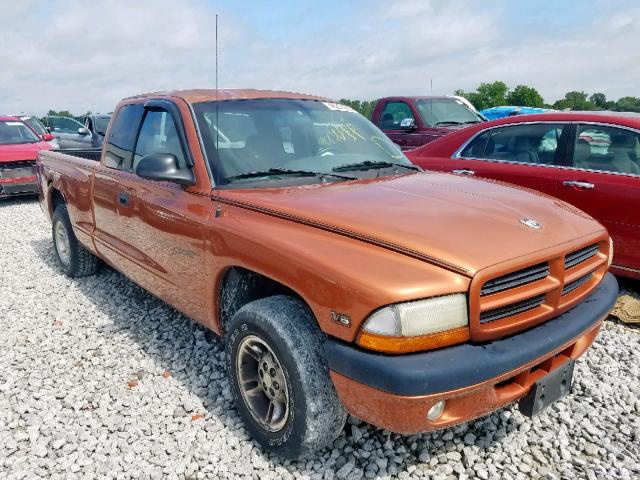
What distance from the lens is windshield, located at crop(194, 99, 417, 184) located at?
3031mm

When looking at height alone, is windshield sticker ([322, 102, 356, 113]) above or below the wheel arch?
above

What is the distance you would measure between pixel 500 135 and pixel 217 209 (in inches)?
136

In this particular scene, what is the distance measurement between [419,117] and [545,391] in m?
7.65

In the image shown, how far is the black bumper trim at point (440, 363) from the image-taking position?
6.31ft

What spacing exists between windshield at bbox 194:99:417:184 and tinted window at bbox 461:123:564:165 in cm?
189

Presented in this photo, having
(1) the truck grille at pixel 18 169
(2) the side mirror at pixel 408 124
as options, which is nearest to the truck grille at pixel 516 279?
(2) the side mirror at pixel 408 124

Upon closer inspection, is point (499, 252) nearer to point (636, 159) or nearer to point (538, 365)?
point (538, 365)

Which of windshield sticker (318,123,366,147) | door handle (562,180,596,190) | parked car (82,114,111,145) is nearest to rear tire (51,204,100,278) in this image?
windshield sticker (318,123,366,147)

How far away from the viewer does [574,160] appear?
4664mm

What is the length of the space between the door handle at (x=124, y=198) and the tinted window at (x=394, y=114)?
6648mm

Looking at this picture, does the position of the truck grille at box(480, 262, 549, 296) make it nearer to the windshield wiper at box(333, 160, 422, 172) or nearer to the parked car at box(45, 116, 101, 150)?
the windshield wiper at box(333, 160, 422, 172)

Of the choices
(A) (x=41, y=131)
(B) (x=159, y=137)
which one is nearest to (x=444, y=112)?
(B) (x=159, y=137)

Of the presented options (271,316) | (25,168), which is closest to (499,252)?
(271,316)

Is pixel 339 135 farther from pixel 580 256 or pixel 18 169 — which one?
pixel 18 169
